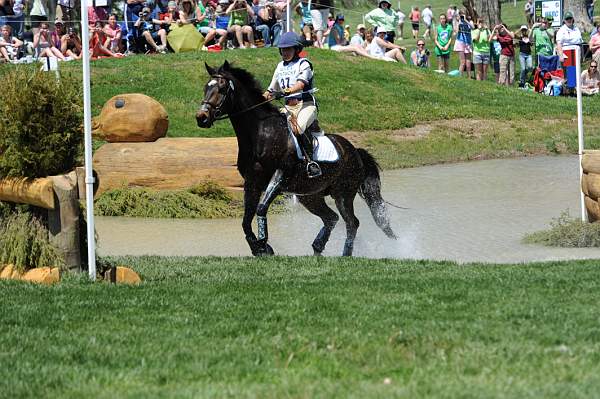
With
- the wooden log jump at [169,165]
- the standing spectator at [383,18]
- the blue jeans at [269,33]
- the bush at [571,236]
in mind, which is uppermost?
the standing spectator at [383,18]

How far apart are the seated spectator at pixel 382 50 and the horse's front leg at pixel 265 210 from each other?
17.4 metres

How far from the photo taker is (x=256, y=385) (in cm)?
663

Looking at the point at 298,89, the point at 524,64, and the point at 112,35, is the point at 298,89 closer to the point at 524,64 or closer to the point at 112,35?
the point at 112,35

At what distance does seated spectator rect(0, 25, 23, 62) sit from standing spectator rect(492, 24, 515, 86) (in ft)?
44.3

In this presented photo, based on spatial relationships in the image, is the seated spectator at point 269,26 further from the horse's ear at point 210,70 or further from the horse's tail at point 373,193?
the horse's ear at point 210,70

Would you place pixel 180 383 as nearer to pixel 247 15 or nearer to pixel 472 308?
pixel 472 308

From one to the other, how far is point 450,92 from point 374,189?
1410 centimetres

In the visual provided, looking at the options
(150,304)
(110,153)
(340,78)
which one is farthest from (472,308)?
(340,78)

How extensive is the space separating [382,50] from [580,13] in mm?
11908

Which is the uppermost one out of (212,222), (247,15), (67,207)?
(247,15)

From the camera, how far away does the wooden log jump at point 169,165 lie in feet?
59.8

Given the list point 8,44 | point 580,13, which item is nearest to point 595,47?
point 580,13

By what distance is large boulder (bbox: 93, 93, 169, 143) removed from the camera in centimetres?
1872

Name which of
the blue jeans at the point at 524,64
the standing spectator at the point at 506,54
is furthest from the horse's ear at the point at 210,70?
the blue jeans at the point at 524,64
